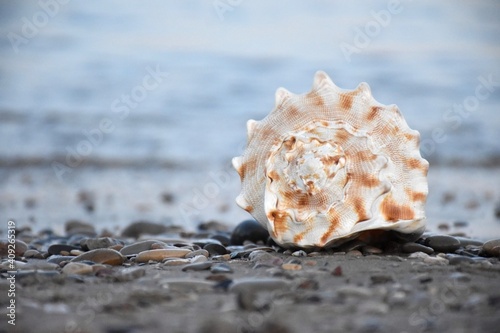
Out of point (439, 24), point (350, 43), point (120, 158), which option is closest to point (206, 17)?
point (350, 43)

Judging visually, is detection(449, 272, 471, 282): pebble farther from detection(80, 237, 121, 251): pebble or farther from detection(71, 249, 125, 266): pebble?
detection(80, 237, 121, 251): pebble

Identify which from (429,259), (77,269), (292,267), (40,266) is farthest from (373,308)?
(40,266)

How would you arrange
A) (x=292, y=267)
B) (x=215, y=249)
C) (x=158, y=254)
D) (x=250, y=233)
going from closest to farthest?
(x=292, y=267) → (x=158, y=254) → (x=215, y=249) → (x=250, y=233)

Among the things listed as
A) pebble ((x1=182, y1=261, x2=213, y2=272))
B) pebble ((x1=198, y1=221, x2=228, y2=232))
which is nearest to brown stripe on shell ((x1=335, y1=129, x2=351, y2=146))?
pebble ((x1=182, y1=261, x2=213, y2=272))

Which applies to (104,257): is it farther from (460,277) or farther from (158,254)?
(460,277)

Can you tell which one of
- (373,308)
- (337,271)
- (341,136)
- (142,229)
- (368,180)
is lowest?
(373,308)

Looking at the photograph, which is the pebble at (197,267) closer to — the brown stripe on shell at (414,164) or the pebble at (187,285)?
the pebble at (187,285)

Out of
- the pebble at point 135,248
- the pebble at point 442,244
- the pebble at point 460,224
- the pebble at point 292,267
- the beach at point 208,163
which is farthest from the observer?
the pebble at point 460,224

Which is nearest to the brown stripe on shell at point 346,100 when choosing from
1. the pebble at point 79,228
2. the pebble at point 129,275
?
the pebble at point 129,275
